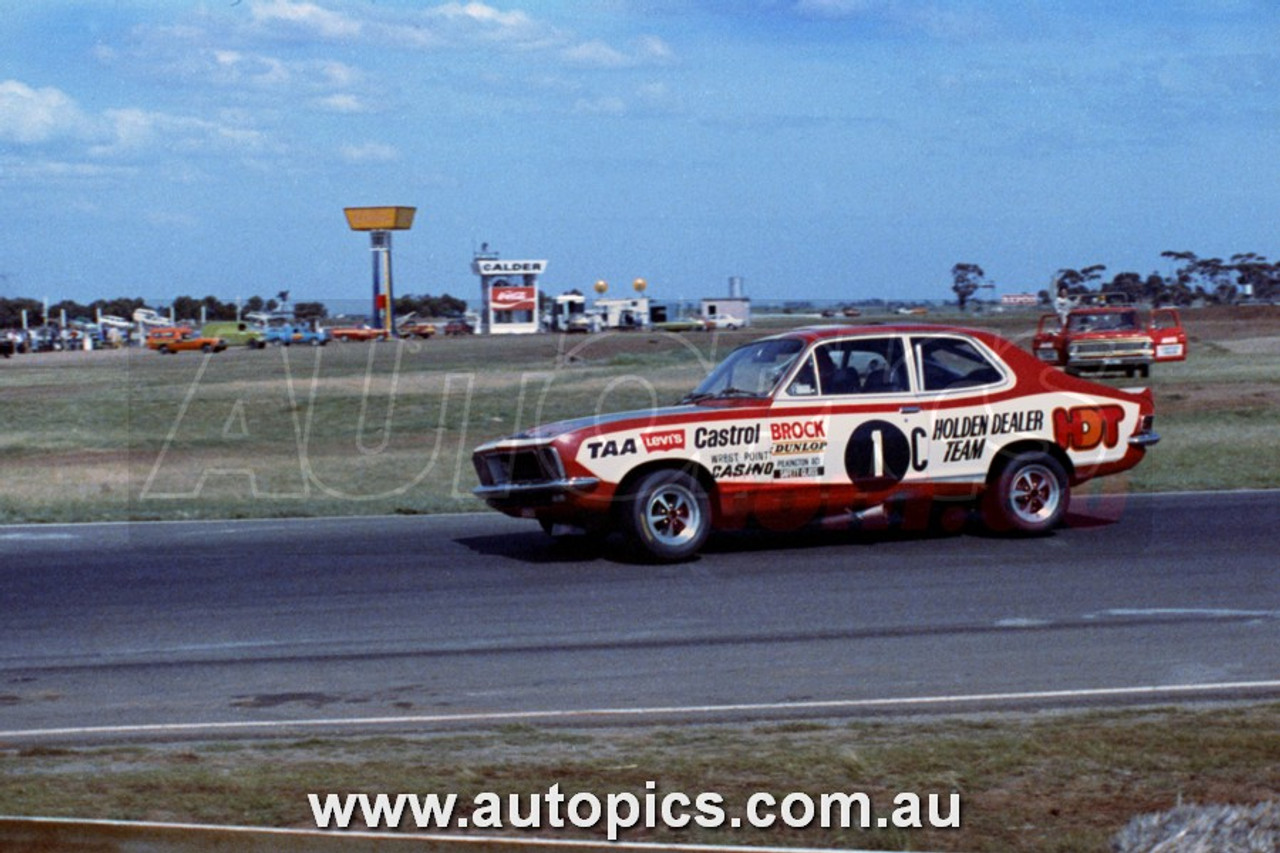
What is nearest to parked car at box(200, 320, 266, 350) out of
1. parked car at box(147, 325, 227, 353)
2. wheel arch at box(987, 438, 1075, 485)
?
parked car at box(147, 325, 227, 353)

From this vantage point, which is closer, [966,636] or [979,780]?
[979,780]

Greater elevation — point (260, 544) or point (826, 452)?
point (826, 452)

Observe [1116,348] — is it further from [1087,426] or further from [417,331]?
[417,331]

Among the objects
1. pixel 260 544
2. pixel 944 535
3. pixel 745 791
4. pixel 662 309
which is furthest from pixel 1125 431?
pixel 662 309

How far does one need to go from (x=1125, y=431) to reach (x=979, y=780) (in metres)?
7.11

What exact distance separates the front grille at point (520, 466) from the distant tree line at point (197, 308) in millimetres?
97553

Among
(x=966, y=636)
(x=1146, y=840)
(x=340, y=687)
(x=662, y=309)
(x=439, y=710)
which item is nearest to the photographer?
(x=1146, y=840)

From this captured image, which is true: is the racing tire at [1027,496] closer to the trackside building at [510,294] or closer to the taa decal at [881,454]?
the taa decal at [881,454]

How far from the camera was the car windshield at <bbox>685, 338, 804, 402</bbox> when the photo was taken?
11633 millimetres

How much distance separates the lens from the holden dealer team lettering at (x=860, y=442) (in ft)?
36.5

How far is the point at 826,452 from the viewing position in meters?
11.4

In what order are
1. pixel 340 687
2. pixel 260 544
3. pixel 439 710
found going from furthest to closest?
pixel 260 544
pixel 340 687
pixel 439 710

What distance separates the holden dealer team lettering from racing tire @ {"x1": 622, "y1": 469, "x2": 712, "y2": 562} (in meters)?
0.19

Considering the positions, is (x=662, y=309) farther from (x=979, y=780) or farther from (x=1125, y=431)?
(x=979, y=780)
